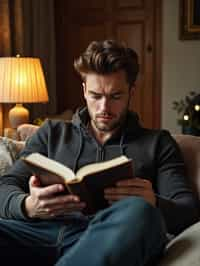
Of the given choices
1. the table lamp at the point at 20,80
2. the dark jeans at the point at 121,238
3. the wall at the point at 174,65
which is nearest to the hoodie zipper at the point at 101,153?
the dark jeans at the point at 121,238

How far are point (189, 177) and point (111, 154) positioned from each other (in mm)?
292

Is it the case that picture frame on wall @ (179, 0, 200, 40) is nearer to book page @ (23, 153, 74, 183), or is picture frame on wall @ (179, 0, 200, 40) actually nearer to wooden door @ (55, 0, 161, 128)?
wooden door @ (55, 0, 161, 128)

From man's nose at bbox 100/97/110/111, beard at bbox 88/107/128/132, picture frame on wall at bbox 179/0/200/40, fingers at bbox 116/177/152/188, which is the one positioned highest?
picture frame on wall at bbox 179/0/200/40

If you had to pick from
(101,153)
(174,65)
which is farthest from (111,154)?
(174,65)

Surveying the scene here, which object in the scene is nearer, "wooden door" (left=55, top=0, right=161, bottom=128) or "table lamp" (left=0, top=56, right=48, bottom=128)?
"table lamp" (left=0, top=56, right=48, bottom=128)

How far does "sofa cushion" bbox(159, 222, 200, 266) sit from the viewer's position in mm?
941

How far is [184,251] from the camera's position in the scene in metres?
0.99

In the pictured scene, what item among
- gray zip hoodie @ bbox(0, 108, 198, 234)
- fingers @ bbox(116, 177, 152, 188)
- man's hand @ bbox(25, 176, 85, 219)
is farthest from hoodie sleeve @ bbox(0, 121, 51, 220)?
fingers @ bbox(116, 177, 152, 188)

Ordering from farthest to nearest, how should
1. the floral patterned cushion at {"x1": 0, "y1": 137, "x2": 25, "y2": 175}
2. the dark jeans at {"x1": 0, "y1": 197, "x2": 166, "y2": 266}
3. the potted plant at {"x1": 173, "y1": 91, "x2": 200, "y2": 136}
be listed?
the potted plant at {"x1": 173, "y1": 91, "x2": 200, "y2": 136}, the floral patterned cushion at {"x1": 0, "y1": 137, "x2": 25, "y2": 175}, the dark jeans at {"x1": 0, "y1": 197, "x2": 166, "y2": 266}

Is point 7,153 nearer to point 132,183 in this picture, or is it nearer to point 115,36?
point 132,183

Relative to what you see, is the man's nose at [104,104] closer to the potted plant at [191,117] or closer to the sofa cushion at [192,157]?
the sofa cushion at [192,157]

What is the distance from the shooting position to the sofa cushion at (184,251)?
941 millimetres

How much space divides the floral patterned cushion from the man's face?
444 millimetres

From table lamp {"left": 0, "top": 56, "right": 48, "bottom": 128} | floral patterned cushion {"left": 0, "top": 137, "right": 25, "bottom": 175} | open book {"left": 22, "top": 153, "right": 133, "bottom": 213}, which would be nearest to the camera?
open book {"left": 22, "top": 153, "right": 133, "bottom": 213}
